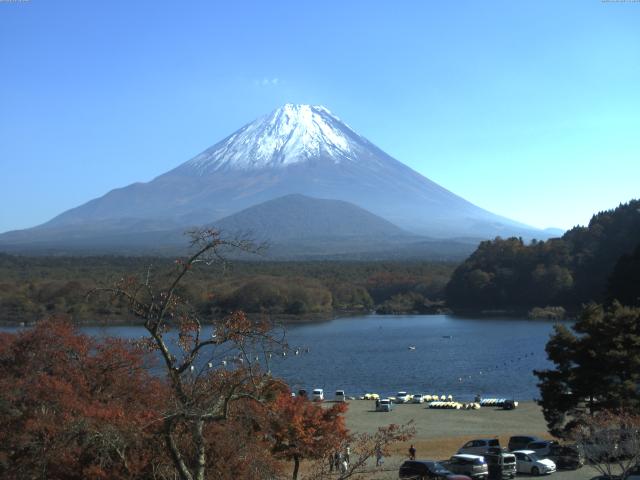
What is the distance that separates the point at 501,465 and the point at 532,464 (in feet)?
1.95

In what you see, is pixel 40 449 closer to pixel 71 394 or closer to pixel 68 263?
pixel 71 394

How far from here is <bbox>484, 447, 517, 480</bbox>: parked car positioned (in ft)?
37.5

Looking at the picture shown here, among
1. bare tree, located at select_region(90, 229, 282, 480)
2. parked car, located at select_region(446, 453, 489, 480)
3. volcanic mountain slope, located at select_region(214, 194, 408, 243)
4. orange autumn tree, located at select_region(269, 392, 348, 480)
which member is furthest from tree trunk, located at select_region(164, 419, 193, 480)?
volcanic mountain slope, located at select_region(214, 194, 408, 243)

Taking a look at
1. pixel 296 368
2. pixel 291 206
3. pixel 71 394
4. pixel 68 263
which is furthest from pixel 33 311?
pixel 291 206

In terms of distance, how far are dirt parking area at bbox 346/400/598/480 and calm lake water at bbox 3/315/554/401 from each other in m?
2.35

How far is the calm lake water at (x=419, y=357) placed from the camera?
26.9 meters

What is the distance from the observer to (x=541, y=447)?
1299 centimetres

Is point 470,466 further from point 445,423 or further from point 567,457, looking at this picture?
point 445,423

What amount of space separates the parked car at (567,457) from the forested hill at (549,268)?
39493mm

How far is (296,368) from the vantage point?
3108 centimetres

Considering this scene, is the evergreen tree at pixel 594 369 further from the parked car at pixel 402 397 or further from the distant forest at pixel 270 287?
the distant forest at pixel 270 287

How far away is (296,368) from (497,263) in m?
31.2

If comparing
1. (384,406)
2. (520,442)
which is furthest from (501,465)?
(384,406)

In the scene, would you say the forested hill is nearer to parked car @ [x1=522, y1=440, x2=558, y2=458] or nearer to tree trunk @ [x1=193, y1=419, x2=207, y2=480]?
parked car @ [x1=522, y1=440, x2=558, y2=458]
